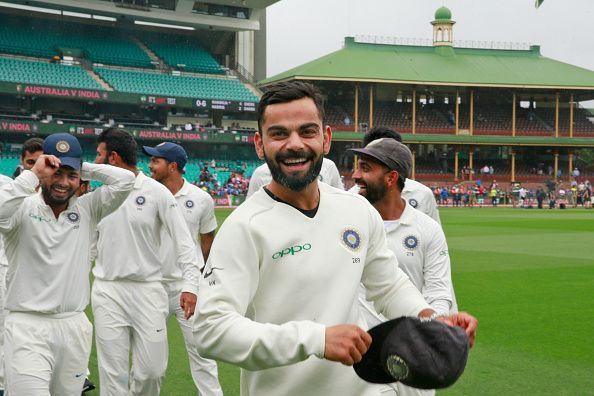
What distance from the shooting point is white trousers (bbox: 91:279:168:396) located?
651cm

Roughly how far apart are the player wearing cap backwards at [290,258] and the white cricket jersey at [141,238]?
3646 mm

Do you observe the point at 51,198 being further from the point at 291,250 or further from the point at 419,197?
the point at 419,197

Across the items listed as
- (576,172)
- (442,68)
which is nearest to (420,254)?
(442,68)

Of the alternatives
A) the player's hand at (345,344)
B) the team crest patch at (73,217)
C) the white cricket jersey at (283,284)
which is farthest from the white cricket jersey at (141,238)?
the player's hand at (345,344)

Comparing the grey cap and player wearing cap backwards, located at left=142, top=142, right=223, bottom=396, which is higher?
the grey cap

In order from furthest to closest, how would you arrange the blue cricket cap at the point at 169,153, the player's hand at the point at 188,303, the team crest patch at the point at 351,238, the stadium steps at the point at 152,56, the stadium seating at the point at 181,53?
1. the stadium seating at the point at 181,53
2. the stadium steps at the point at 152,56
3. the blue cricket cap at the point at 169,153
4. the player's hand at the point at 188,303
5. the team crest patch at the point at 351,238

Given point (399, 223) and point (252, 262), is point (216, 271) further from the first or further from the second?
point (399, 223)

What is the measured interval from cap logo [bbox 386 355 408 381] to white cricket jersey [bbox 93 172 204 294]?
13.0ft

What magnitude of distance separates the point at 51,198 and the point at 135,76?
49.5 m

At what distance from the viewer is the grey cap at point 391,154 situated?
5250 mm

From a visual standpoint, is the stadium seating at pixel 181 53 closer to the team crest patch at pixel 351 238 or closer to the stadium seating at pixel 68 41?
the stadium seating at pixel 68 41

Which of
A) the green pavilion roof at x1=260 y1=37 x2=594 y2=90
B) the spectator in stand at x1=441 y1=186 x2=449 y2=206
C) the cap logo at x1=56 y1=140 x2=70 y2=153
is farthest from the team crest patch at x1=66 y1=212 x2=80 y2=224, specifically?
the green pavilion roof at x1=260 y1=37 x2=594 y2=90

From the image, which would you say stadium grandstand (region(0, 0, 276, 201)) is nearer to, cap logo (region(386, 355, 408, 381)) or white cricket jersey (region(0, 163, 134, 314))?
white cricket jersey (region(0, 163, 134, 314))

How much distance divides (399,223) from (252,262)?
8.19ft
